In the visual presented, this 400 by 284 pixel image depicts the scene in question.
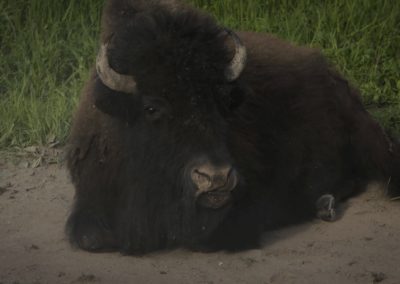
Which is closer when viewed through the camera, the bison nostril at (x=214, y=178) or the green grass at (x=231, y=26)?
the bison nostril at (x=214, y=178)

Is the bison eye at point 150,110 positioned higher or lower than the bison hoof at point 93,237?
higher

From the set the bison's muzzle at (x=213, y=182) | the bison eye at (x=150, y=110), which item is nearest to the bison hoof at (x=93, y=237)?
the bison's muzzle at (x=213, y=182)

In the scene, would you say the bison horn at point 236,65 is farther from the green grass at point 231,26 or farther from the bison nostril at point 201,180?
the green grass at point 231,26

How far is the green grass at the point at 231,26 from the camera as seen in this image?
8016 millimetres

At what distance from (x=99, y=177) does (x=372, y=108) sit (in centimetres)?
311

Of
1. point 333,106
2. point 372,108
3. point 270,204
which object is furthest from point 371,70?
point 270,204

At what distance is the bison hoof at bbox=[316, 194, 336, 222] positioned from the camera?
6275mm

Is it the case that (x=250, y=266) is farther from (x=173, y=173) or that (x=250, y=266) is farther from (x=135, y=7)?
(x=135, y=7)

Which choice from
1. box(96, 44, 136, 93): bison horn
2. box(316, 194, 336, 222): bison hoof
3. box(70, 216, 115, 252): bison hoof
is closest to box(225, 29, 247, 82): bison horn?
box(96, 44, 136, 93): bison horn

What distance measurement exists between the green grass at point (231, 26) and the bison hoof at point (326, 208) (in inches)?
59.1

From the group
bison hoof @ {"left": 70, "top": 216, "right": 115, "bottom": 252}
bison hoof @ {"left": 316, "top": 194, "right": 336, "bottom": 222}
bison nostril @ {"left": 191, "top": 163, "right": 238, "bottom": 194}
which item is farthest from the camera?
bison hoof @ {"left": 316, "top": 194, "right": 336, "bottom": 222}

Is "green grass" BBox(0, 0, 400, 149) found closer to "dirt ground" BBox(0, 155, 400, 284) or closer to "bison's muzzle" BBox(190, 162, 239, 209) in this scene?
"dirt ground" BBox(0, 155, 400, 284)

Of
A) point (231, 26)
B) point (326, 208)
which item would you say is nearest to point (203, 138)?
point (326, 208)

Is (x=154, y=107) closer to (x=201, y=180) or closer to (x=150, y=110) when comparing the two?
(x=150, y=110)
